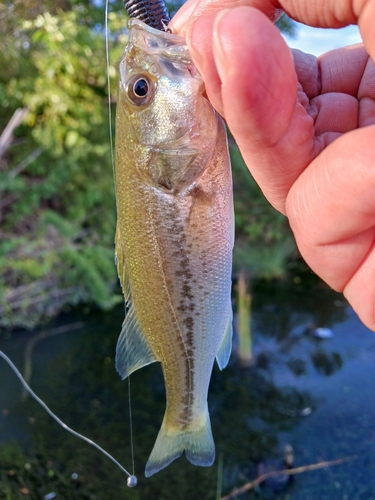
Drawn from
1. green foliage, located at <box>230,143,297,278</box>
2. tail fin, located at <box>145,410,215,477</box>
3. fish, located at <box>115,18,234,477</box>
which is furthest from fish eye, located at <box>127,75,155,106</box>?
green foliage, located at <box>230,143,297,278</box>

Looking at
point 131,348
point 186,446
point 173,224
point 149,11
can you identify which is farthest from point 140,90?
point 186,446

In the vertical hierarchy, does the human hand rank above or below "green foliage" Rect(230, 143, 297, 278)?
above

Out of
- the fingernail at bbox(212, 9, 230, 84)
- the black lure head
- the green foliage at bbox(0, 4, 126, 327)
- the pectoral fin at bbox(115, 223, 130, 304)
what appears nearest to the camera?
the fingernail at bbox(212, 9, 230, 84)

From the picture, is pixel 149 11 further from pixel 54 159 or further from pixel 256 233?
pixel 256 233

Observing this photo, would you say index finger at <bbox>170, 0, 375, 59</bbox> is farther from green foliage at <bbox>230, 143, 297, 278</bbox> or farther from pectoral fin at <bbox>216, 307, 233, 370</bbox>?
green foliage at <bbox>230, 143, 297, 278</bbox>

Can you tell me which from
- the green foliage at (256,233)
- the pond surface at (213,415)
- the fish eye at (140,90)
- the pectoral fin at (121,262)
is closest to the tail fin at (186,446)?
the pectoral fin at (121,262)

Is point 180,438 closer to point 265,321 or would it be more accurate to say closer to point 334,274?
point 334,274
